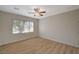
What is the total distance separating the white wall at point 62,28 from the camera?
217cm

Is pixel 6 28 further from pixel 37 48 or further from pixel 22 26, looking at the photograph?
pixel 37 48

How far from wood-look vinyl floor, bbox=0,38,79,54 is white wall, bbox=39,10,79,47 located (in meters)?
0.14

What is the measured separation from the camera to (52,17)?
7.59ft

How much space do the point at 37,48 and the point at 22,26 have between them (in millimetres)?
632

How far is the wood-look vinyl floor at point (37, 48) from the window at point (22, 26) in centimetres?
27

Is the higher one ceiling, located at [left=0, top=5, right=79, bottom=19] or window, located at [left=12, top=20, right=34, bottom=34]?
ceiling, located at [left=0, top=5, right=79, bottom=19]

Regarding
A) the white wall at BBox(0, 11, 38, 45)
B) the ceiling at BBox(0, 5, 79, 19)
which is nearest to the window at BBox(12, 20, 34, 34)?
the white wall at BBox(0, 11, 38, 45)

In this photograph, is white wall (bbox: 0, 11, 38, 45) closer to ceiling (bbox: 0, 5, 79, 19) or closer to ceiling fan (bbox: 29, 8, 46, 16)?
ceiling (bbox: 0, 5, 79, 19)

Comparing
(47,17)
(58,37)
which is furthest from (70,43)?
(47,17)

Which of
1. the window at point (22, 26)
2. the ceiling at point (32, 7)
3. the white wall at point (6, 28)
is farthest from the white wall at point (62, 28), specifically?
the white wall at point (6, 28)

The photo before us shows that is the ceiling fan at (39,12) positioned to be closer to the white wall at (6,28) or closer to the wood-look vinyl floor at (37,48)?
the white wall at (6,28)

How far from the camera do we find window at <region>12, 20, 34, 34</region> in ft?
7.33
